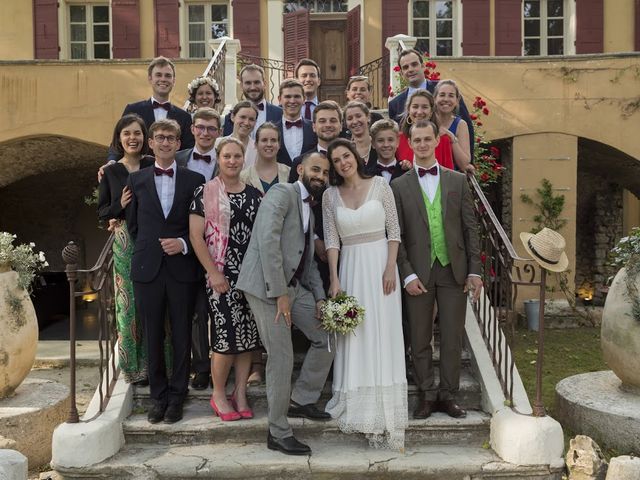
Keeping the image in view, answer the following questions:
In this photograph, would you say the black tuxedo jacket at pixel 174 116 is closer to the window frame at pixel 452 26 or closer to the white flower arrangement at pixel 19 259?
the white flower arrangement at pixel 19 259

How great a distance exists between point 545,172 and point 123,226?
7.59 metres

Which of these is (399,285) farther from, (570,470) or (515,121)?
(515,121)

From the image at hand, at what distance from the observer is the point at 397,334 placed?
13.5ft

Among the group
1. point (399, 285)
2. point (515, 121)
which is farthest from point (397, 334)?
point (515, 121)

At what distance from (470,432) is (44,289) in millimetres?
9896

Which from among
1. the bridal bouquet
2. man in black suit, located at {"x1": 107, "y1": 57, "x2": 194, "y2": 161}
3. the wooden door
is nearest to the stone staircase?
the bridal bouquet

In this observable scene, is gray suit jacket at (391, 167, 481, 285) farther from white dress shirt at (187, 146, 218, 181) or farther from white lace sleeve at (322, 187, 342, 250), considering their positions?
white dress shirt at (187, 146, 218, 181)

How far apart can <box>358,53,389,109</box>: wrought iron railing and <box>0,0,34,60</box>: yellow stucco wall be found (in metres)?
6.04

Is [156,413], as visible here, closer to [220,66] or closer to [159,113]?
[159,113]

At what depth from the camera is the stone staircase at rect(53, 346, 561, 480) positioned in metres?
3.86

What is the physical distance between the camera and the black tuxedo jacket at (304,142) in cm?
494

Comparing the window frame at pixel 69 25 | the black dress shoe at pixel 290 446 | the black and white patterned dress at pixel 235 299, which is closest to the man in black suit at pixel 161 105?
the black and white patterned dress at pixel 235 299

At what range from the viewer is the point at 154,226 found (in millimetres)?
4062

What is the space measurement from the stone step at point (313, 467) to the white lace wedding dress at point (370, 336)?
0.18 metres
